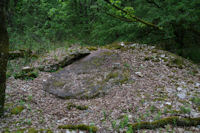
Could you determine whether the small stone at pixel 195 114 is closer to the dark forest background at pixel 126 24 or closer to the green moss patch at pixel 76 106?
the green moss patch at pixel 76 106

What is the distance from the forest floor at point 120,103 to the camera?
143 inches

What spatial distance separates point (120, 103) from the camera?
4.38m


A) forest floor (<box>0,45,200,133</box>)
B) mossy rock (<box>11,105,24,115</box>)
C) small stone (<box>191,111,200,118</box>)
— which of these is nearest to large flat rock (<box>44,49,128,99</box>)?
forest floor (<box>0,45,200,133</box>)

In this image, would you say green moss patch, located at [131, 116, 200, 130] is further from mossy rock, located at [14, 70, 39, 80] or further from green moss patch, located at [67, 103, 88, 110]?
mossy rock, located at [14, 70, 39, 80]

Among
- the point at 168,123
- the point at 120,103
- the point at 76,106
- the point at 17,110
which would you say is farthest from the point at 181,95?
the point at 17,110

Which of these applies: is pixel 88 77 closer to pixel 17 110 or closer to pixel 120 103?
pixel 120 103

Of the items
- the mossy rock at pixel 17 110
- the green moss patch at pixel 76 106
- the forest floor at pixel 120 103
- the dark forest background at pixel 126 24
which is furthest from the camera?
the dark forest background at pixel 126 24

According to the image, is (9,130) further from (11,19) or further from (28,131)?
(11,19)

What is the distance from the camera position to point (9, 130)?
3.33 metres

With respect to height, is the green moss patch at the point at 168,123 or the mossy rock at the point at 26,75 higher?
the mossy rock at the point at 26,75

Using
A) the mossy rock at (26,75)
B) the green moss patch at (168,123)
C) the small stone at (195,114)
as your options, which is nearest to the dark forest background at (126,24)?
the mossy rock at (26,75)

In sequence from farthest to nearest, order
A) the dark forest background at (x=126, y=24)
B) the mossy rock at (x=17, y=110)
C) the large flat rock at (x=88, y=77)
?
the dark forest background at (x=126, y=24) → the large flat rock at (x=88, y=77) → the mossy rock at (x=17, y=110)

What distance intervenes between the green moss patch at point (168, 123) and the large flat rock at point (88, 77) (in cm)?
183

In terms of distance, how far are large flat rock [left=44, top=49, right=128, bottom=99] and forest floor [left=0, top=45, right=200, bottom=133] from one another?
0.81ft
